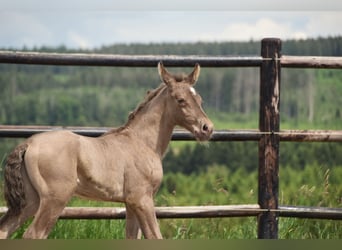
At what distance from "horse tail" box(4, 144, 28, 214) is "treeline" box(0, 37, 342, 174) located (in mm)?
8814

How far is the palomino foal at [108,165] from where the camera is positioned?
4.55 m

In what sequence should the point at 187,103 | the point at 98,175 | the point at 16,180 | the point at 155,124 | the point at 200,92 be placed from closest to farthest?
1. the point at 16,180
2. the point at 98,175
3. the point at 187,103
4. the point at 155,124
5. the point at 200,92

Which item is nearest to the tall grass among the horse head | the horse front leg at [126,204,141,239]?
the horse front leg at [126,204,141,239]

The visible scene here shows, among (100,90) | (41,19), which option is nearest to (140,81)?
(100,90)

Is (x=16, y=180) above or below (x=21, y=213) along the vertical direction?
above

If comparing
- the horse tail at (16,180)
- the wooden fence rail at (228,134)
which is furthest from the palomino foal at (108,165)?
the wooden fence rail at (228,134)

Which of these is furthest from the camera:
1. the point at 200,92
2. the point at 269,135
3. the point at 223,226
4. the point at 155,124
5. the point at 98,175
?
the point at 200,92

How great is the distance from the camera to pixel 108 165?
4781mm

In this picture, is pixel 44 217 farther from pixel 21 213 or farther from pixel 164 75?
pixel 164 75

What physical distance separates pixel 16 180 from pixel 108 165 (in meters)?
0.56

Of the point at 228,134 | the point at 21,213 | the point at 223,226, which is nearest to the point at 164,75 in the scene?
the point at 228,134

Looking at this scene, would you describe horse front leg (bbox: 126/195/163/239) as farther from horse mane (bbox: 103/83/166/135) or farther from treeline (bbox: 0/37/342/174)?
treeline (bbox: 0/37/342/174)

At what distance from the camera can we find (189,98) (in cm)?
491

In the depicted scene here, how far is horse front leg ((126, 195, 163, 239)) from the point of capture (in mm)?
4801
